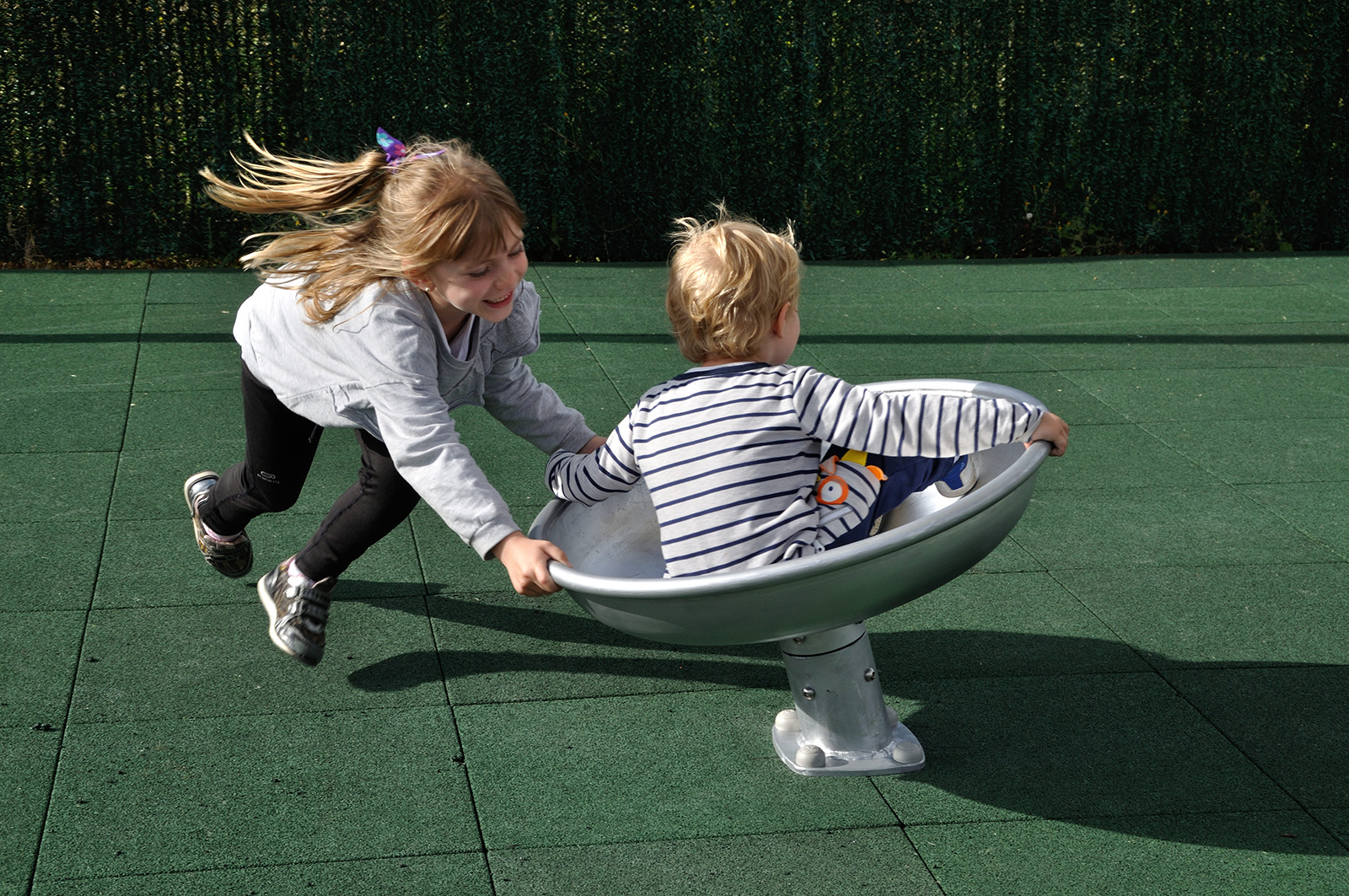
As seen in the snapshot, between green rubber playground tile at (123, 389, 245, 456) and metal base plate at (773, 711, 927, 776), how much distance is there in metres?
2.45

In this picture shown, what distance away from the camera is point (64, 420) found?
4.52m

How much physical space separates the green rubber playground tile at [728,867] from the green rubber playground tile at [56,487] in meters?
2.07

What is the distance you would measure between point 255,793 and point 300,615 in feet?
1.75

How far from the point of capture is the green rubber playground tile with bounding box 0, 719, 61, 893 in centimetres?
216

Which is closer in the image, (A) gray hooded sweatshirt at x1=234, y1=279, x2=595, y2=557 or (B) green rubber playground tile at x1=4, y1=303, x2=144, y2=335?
(A) gray hooded sweatshirt at x1=234, y1=279, x2=595, y2=557

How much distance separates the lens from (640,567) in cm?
267

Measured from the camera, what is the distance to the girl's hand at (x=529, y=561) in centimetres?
219

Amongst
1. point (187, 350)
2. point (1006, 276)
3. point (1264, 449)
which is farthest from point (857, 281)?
point (187, 350)

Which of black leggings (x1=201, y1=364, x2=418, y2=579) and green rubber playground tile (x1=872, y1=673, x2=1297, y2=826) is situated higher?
black leggings (x1=201, y1=364, x2=418, y2=579)

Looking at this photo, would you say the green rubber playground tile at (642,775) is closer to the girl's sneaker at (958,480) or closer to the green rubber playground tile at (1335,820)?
the girl's sneaker at (958,480)

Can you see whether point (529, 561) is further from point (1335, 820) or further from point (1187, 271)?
point (1187, 271)

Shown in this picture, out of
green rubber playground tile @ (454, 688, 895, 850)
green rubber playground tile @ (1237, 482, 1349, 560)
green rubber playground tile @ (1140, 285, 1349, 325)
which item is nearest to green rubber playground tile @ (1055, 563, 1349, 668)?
green rubber playground tile @ (1237, 482, 1349, 560)

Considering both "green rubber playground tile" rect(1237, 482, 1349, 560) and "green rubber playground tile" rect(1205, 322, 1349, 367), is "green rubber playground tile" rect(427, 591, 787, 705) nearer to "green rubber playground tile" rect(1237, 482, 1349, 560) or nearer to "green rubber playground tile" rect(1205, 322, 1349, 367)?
"green rubber playground tile" rect(1237, 482, 1349, 560)

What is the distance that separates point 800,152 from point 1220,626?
5409mm
